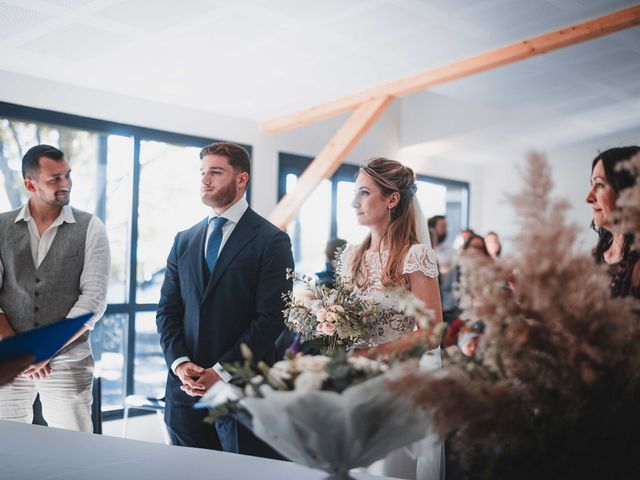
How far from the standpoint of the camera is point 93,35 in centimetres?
396

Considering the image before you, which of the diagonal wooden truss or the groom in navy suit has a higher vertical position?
the diagonal wooden truss

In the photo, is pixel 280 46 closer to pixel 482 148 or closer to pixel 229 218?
pixel 229 218

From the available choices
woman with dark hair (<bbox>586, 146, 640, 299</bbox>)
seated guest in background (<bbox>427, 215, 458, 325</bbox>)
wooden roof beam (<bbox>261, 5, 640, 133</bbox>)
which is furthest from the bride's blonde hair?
seated guest in background (<bbox>427, 215, 458, 325</bbox>)

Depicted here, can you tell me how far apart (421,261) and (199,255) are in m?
0.90

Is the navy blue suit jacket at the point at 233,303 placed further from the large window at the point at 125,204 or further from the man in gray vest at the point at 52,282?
the large window at the point at 125,204

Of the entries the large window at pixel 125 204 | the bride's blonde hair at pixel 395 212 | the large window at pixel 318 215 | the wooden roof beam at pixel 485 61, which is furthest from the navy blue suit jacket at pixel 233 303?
the large window at pixel 318 215

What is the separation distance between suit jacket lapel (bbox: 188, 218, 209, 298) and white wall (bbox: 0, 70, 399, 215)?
273cm

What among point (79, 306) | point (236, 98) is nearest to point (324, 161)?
point (236, 98)

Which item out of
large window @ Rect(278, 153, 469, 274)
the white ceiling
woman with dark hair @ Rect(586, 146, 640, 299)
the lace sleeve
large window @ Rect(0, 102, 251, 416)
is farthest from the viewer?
large window @ Rect(278, 153, 469, 274)

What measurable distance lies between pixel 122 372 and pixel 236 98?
2.42 m

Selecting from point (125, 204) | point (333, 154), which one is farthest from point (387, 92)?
point (125, 204)

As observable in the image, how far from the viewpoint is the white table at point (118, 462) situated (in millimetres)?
1440

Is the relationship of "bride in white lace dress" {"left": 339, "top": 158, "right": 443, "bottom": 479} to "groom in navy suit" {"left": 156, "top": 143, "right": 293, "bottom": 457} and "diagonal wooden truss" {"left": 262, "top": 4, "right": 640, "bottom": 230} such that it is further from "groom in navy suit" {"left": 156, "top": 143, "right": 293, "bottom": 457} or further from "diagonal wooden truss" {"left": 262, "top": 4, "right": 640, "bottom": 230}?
"diagonal wooden truss" {"left": 262, "top": 4, "right": 640, "bottom": 230}

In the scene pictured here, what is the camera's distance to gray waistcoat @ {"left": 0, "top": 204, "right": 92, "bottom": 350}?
9.95 ft
